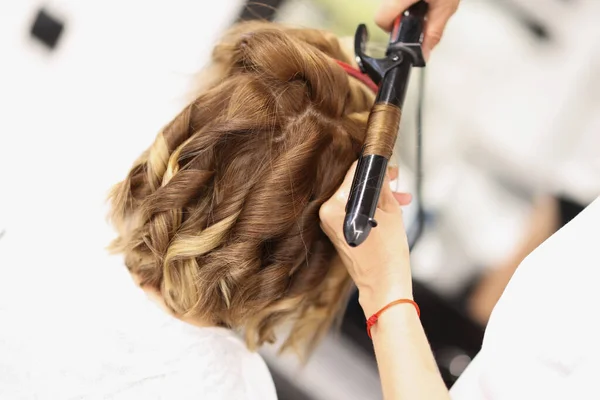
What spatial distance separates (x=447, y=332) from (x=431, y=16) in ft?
1.66

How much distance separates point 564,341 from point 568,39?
0.50m

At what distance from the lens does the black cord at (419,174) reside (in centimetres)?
87

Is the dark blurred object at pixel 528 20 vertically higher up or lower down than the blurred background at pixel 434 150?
higher up

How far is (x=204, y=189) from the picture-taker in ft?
2.16

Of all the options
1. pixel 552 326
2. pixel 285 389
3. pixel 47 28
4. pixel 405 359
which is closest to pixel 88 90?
pixel 47 28

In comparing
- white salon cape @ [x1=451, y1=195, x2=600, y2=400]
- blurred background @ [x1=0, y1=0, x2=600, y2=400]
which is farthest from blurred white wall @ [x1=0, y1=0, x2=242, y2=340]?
white salon cape @ [x1=451, y1=195, x2=600, y2=400]

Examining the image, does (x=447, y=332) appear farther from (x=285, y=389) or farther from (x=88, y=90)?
(x=88, y=90)

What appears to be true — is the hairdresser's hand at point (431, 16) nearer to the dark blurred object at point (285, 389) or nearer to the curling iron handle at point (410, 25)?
the curling iron handle at point (410, 25)

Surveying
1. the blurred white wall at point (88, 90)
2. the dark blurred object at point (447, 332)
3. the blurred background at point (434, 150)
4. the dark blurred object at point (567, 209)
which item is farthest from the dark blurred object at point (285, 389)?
the dark blurred object at point (567, 209)

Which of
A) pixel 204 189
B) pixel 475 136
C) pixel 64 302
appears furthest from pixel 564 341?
pixel 64 302

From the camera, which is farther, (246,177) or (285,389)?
(285,389)

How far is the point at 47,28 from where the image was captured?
1.11m

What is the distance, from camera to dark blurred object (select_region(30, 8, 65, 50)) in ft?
Answer: 3.65

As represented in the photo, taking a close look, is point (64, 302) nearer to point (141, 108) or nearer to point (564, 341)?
point (141, 108)
